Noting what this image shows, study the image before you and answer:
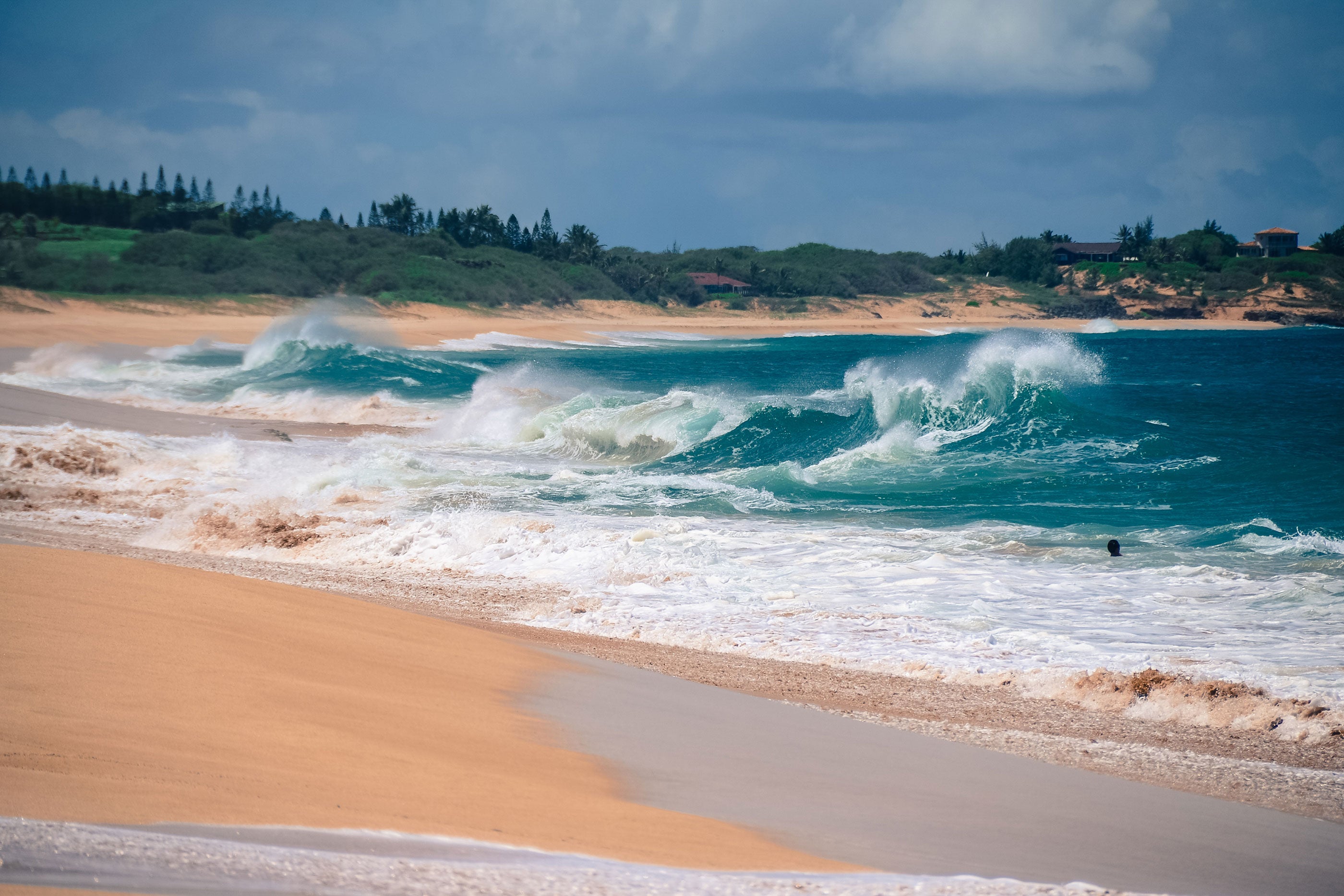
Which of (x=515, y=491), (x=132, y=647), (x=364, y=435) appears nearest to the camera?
(x=132, y=647)

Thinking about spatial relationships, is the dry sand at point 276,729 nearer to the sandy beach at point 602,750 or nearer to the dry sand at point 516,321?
the sandy beach at point 602,750

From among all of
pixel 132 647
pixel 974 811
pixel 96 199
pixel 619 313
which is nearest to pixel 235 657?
pixel 132 647

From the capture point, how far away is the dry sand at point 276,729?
3293 mm

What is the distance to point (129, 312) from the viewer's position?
61688 millimetres

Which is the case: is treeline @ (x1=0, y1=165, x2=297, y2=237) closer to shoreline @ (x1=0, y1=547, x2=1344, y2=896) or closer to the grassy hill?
the grassy hill

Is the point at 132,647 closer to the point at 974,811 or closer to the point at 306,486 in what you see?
the point at 974,811

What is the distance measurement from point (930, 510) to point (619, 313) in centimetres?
8633

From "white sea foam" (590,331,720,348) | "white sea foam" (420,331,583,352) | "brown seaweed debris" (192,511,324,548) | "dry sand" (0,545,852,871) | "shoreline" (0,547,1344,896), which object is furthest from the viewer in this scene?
"white sea foam" (590,331,720,348)

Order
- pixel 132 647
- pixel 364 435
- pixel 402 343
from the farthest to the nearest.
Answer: pixel 402 343 < pixel 364 435 < pixel 132 647

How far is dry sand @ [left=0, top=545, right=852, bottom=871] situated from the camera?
10.8 feet

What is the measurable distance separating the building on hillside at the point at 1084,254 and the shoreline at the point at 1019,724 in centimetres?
12706

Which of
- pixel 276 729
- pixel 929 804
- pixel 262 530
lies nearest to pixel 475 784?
pixel 276 729

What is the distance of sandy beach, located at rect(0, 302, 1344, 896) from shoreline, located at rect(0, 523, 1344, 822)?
0.09 feet

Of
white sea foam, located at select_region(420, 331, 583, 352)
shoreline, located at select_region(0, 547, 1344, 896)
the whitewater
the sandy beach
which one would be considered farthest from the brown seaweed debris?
white sea foam, located at select_region(420, 331, 583, 352)
